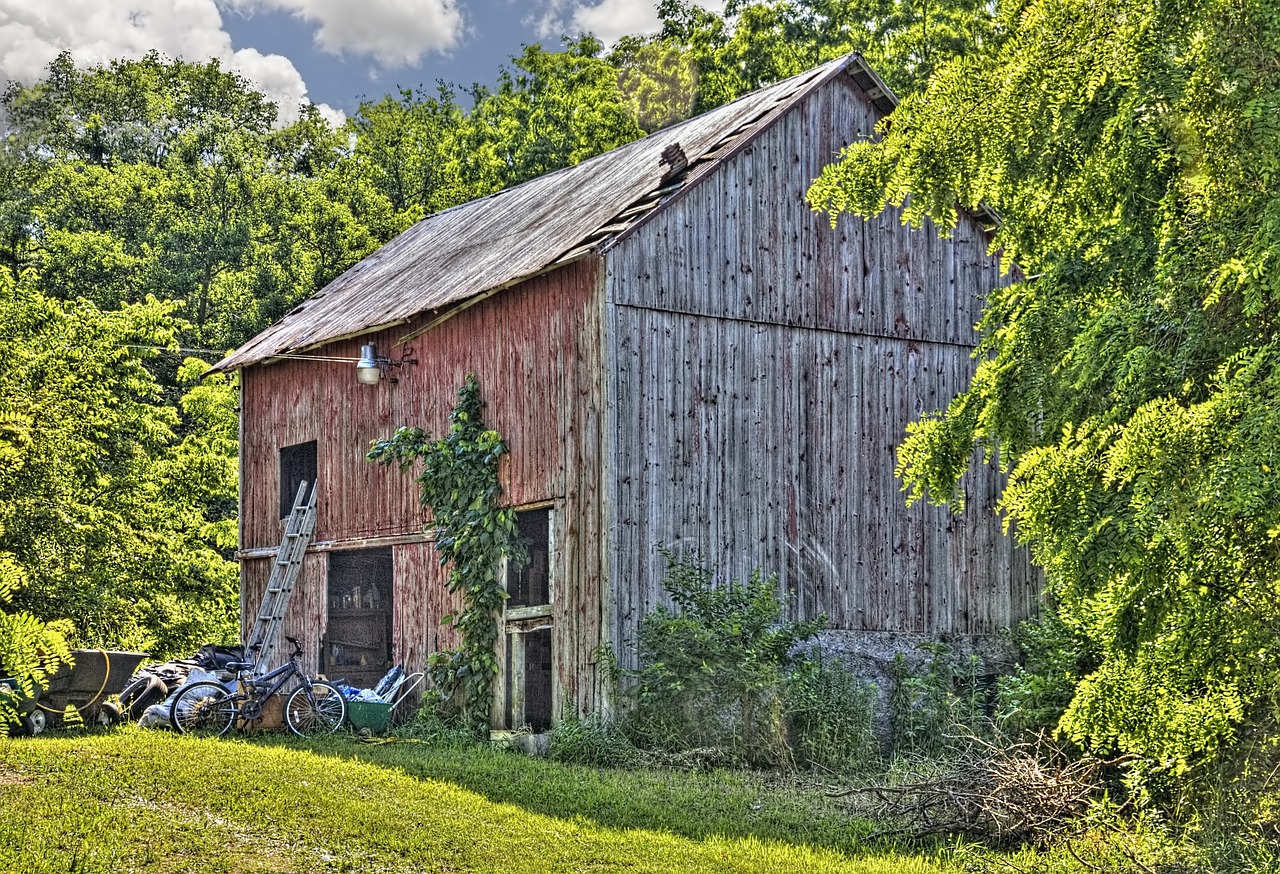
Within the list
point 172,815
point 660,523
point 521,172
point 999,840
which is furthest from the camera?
point 521,172

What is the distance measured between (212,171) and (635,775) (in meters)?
30.9

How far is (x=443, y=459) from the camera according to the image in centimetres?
1767

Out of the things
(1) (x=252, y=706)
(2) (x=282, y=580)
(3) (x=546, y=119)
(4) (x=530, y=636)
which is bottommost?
(1) (x=252, y=706)

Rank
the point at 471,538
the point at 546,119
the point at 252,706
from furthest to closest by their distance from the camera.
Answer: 1. the point at 546,119
2. the point at 471,538
3. the point at 252,706

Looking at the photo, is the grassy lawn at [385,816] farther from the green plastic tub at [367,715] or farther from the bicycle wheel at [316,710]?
the green plastic tub at [367,715]

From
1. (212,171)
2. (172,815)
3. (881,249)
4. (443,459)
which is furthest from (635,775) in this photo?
(212,171)

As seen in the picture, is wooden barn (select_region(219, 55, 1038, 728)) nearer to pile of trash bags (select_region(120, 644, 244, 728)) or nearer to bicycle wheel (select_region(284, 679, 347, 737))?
bicycle wheel (select_region(284, 679, 347, 737))

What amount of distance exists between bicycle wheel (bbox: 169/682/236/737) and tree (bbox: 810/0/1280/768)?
998cm

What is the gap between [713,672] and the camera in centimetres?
1470

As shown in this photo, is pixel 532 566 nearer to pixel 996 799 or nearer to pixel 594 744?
pixel 594 744

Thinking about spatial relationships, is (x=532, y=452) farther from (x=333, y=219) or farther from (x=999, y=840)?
(x=333, y=219)

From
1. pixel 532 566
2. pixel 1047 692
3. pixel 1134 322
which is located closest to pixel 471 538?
pixel 532 566

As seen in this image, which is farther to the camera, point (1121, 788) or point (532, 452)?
point (532, 452)

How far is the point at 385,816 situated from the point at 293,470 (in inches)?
441
